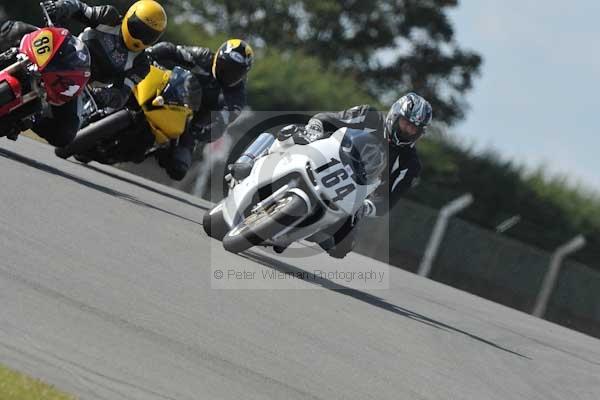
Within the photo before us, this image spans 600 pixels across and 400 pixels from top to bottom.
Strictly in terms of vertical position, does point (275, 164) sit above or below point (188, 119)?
above

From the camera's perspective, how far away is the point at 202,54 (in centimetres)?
1341

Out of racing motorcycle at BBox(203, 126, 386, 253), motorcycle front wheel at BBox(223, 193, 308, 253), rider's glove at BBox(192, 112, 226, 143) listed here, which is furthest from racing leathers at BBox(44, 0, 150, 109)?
motorcycle front wheel at BBox(223, 193, 308, 253)

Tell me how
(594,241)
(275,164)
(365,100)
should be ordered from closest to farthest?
(275,164) → (594,241) → (365,100)

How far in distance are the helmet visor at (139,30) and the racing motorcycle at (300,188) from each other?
231cm

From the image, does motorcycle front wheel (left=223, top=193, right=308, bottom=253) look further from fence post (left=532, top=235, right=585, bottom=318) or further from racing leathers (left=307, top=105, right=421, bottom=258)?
fence post (left=532, top=235, right=585, bottom=318)

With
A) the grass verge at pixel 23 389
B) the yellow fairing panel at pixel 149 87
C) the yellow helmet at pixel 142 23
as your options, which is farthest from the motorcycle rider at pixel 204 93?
the grass verge at pixel 23 389

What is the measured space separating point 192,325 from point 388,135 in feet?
13.2

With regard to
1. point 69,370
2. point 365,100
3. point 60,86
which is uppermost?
point 69,370

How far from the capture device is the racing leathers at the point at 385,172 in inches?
392

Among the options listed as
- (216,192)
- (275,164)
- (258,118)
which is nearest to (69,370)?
(275,164)

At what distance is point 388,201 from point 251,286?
195cm

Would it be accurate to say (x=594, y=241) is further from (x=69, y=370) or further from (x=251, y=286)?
(x=69, y=370)

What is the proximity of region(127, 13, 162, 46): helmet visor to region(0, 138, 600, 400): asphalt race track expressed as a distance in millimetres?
1304

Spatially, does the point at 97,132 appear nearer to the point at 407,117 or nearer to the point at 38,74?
the point at 38,74
